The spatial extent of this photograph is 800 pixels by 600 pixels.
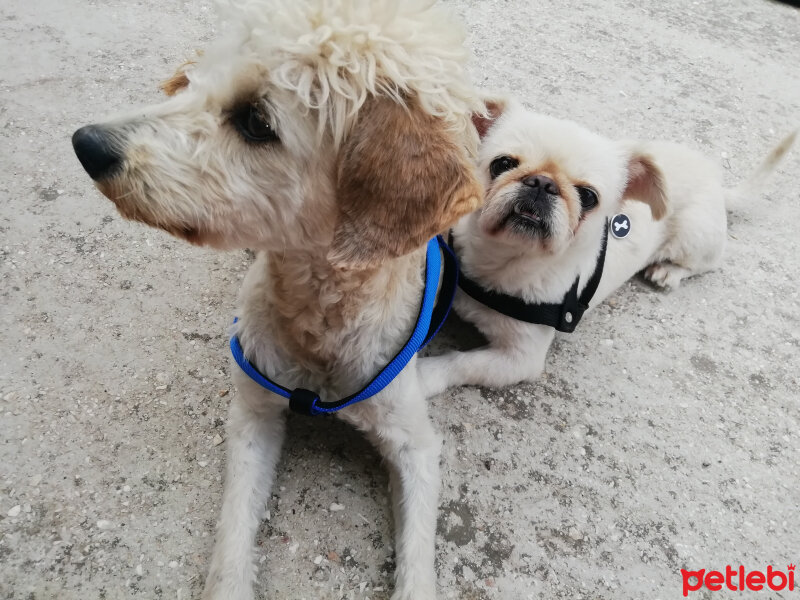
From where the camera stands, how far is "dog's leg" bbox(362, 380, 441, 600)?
193 centimetres

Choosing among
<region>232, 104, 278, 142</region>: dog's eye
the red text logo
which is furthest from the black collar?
<region>232, 104, 278, 142</region>: dog's eye

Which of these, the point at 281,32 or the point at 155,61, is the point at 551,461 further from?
the point at 155,61

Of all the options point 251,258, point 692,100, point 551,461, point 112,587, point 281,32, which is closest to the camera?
point 281,32

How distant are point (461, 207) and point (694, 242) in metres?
2.12

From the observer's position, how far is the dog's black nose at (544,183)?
216 centimetres

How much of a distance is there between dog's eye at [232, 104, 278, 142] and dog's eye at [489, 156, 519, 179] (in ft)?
3.87

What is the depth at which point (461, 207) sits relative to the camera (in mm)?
1495

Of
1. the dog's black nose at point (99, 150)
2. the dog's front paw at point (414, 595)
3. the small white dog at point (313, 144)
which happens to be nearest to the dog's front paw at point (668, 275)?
the small white dog at point (313, 144)

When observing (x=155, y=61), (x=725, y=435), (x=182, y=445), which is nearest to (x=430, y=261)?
(x=182, y=445)

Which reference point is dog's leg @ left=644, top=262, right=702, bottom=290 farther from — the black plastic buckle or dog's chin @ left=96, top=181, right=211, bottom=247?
dog's chin @ left=96, top=181, right=211, bottom=247

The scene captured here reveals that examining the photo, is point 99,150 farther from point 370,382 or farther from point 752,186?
point 752,186

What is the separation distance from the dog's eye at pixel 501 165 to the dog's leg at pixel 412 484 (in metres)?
0.94

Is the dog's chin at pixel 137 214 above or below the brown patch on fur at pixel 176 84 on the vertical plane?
below

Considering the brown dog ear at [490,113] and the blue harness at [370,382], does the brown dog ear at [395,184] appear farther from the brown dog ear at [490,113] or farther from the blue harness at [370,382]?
the brown dog ear at [490,113]
